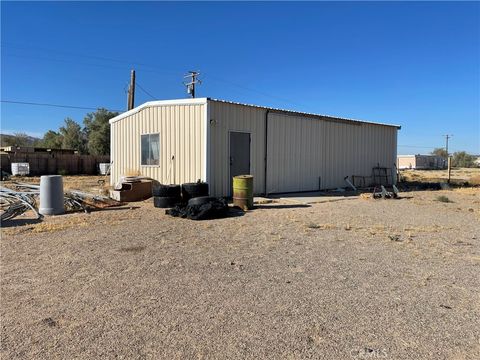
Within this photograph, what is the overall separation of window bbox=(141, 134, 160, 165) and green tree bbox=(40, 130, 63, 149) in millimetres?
46662

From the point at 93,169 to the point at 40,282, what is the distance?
34664mm

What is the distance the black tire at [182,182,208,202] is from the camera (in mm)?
Result: 11234

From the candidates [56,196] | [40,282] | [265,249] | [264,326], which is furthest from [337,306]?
[56,196]

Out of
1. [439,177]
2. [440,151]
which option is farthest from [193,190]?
[440,151]

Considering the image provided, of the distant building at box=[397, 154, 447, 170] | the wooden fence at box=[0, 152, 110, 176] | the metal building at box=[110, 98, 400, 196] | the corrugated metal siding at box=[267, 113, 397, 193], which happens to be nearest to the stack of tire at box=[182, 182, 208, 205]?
the metal building at box=[110, 98, 400, 196]

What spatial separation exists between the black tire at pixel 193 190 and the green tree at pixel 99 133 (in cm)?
4118

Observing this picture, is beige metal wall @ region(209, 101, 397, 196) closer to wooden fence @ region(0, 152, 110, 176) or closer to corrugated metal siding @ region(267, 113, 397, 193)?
corrugated metal siding @ region(267, 113, 397, 193)

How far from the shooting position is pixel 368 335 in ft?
10.9

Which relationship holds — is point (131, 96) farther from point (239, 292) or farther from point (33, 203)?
point (239, 292)

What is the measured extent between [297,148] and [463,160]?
227 ft

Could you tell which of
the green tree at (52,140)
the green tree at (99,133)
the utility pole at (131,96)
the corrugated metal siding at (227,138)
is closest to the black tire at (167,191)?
the corrugated metal siding at (227,138)

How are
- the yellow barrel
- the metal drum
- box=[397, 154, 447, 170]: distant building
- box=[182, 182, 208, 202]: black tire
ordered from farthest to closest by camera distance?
box=[397, 154, 447, 170]: distant building, box=[182, 182, 208, 202]: black tire, the yellow barrel, the metal drum

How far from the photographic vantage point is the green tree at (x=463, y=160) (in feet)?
238

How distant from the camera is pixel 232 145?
1329cm
